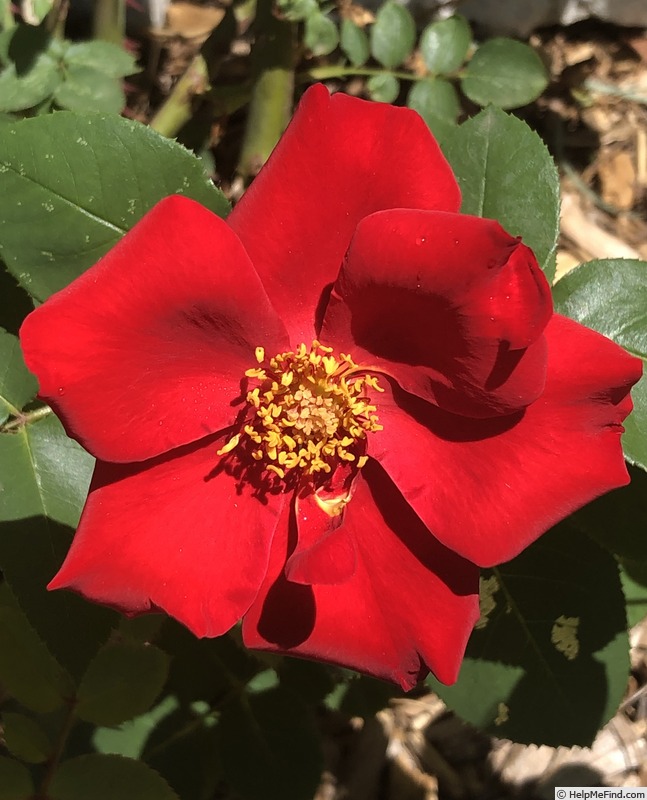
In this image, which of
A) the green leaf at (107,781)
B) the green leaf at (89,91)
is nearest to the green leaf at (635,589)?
the green leaf at (107,781)

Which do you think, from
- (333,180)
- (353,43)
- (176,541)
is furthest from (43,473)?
(353,43)

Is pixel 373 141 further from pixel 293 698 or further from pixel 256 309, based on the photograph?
pixel 293 698

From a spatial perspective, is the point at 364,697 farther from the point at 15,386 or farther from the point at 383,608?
the point at 15,386

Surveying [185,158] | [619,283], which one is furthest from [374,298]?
[619,283]

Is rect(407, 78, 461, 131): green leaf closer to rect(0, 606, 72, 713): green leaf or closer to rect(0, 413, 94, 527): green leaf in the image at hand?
rect(0, 413, 94, 527): green leaf

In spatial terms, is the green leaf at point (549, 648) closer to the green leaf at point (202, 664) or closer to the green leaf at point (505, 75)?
the green leaf at point (202, 664)

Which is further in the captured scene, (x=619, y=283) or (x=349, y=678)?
(x=349, y=678)
